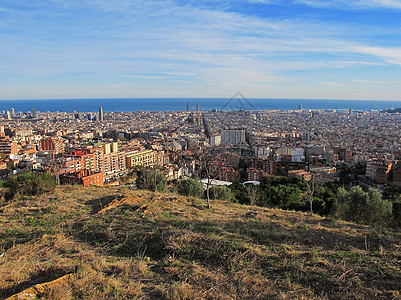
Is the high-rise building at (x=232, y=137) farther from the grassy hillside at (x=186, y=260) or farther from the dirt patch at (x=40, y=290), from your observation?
the dirt patch at (x=40, y=290)

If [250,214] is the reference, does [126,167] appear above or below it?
below

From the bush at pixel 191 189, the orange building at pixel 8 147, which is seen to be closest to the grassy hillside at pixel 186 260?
the bush at pixel 191 189

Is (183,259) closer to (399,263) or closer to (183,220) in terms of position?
(183,220)

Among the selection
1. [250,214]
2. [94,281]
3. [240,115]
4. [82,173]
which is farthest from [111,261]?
[240,115]

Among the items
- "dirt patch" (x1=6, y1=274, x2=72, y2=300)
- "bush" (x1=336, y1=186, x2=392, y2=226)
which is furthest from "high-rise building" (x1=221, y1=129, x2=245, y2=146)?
"dirt patch" (x1=6, y1=274, x2=72, y2=300)

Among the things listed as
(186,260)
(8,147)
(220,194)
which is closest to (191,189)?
(220,194)

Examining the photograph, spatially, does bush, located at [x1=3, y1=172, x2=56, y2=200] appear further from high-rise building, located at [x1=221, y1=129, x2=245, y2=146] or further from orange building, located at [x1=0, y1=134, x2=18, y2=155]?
high-rise building, located at [x1=221, y1=129, x2=245, y2=146]
